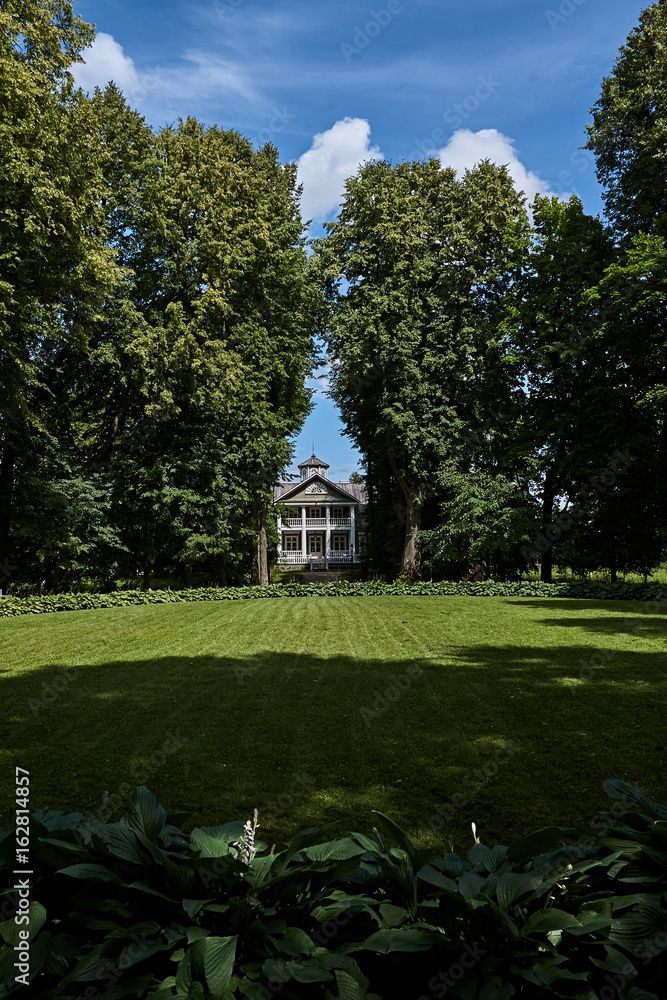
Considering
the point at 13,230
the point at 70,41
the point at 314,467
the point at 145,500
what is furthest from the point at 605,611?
the point at 314,467

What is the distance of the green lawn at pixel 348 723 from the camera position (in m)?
4.42

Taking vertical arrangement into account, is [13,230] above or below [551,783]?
above

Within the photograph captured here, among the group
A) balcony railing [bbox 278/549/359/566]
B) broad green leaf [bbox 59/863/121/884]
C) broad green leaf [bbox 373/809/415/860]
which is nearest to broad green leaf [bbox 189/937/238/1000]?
broad green leaf [bbox 59/863/121/884]

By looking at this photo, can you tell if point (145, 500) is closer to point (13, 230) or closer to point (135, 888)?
point (13, 230)

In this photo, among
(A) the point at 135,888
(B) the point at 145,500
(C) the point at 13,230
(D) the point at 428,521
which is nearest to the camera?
(A) the point at 135,888

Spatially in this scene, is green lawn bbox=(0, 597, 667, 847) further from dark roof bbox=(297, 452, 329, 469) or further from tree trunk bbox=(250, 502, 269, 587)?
dark roof bbox=(297, 452, 329, 469)

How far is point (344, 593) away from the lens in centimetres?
2186

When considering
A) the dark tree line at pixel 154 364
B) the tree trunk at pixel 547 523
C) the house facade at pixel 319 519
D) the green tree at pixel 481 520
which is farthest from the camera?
the house facade at pixel 319 519

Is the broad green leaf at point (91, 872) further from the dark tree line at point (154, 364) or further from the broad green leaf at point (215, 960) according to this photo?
the dark tree line at point (154, 364)

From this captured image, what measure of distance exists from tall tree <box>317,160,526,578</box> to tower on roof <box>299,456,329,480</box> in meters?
24.4

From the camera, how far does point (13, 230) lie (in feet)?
44.2

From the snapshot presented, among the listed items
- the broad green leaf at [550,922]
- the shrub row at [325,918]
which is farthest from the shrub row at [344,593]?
the broad green leaf at [550,922]

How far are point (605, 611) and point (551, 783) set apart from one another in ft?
39.2

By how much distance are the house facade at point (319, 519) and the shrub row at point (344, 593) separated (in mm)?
26004
